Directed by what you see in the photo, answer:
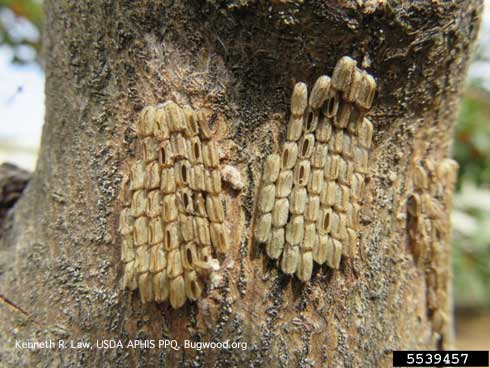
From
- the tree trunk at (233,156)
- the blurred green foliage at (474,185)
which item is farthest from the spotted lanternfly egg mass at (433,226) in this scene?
the blurred green foliage at (474,185)

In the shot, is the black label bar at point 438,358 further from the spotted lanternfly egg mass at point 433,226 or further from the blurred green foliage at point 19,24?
the blurred green foliage at point 19,24

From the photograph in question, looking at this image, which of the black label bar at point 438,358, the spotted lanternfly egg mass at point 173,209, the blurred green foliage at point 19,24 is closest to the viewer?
the spotted lanternfly egg mass at point 173,209

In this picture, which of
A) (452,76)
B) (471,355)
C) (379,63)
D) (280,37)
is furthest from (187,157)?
(471,355)

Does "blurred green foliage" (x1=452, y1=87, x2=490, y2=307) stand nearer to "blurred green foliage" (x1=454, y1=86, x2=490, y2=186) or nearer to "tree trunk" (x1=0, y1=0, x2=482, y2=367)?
"blurred green foliage" (x1=454, y1=86, x2=490, y2=186)

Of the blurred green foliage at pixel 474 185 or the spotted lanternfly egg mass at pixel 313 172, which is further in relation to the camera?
the blurred green foliage at pixel 474 185

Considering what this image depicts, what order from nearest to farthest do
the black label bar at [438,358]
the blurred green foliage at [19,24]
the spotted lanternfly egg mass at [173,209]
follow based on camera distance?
the spotted lanternfly egg mass at [173,209], the black label bar at [438,358], the blurred green foliage at [19,24]
